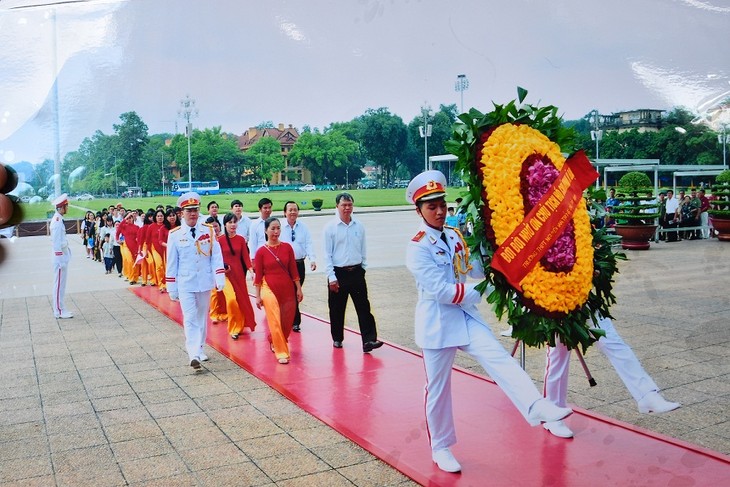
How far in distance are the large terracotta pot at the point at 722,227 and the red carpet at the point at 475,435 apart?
26.4ft

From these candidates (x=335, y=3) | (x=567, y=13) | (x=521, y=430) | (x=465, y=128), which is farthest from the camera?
(x=521, y=430)

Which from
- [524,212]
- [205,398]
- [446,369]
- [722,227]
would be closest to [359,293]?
[205,398]

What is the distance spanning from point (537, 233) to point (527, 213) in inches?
4.0

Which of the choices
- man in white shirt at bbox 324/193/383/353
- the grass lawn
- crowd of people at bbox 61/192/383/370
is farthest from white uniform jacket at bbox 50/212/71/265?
the grass lawn

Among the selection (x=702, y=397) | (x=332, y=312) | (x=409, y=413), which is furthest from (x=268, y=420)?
(x=702, y=397)

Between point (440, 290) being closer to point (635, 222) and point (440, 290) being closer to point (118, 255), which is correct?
point (635, 222)

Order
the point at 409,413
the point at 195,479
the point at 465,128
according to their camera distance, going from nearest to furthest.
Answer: the point at 465,128 → the point at 195,479 → the point at 409,413

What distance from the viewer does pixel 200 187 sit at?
12.1 feet

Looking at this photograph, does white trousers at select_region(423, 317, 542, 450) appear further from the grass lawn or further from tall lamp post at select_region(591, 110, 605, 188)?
tall lamp post at select_region(591, 110, 605, 188)

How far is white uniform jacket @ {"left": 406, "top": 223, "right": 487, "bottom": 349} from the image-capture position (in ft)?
11.4

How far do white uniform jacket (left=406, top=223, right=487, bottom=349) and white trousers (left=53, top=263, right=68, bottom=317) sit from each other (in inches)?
248

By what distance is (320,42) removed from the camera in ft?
10.1

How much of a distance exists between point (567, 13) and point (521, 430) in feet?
7.81

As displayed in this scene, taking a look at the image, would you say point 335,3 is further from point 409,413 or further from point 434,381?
point 409,413
